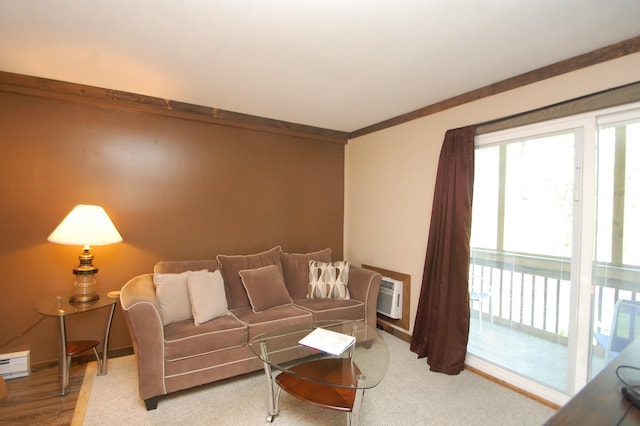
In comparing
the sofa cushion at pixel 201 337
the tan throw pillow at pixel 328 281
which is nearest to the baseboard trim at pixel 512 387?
the tan throw pillow at pixel 328 281

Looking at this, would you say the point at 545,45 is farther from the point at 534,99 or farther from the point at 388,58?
the point at 388,58

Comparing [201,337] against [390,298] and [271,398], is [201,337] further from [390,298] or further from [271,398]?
[390,298]

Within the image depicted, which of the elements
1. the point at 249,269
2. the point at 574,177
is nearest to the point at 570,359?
the point at 574,177

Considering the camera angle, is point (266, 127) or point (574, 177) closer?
point (574, 177)

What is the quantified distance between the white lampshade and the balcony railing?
3.25 meters

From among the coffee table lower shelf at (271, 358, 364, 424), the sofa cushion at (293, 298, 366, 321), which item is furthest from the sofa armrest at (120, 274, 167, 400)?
the sofa cushion at (293, 298, 366, 321)

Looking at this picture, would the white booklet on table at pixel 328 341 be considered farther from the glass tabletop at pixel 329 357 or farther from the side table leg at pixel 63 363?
the side table leg at pixel 63 363

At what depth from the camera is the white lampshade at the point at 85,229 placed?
7.77 ft

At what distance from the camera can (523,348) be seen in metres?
2.53

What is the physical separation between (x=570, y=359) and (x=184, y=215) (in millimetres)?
3577

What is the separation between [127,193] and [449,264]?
Result: 10.4 ft

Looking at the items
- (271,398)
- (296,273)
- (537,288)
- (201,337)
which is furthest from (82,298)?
(537,288)

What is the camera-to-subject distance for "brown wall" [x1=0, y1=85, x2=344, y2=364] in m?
2.60

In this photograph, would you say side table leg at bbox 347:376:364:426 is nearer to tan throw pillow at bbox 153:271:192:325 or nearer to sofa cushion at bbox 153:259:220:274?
tan throw pillow at bbox 153:271:192:325
